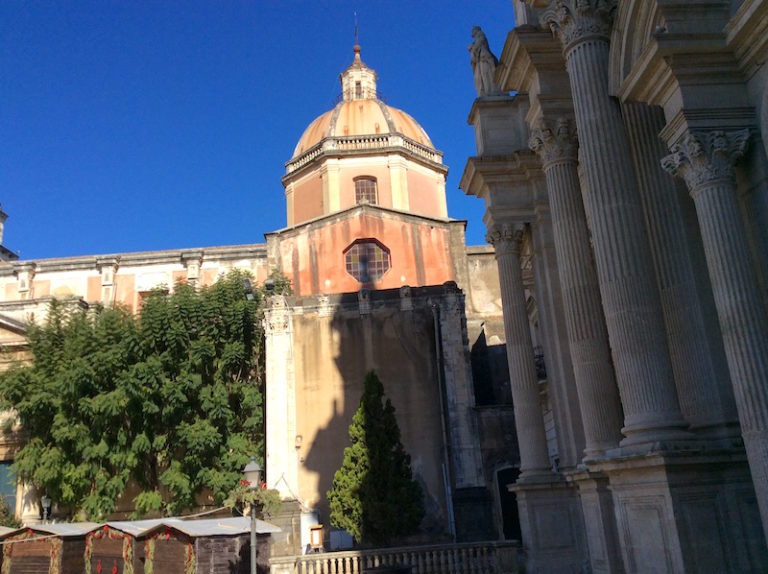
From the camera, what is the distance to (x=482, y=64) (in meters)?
14.0

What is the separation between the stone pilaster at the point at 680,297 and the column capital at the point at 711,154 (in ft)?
3.55

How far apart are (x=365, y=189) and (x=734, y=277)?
27.6m

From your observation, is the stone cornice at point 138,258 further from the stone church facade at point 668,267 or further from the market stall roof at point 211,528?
the stone church facade at point 668,267

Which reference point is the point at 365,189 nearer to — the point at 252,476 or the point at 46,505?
the point at 46,505

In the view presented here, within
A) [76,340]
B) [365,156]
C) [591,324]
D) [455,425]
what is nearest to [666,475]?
[591,324]

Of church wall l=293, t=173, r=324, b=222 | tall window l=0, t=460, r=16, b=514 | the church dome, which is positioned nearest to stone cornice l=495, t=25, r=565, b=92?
tall window l=0, t=460, r=16, b=514

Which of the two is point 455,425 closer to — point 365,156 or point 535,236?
point 535,236

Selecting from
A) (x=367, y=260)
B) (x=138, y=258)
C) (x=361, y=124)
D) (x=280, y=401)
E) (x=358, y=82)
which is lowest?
(x=280, y=401)

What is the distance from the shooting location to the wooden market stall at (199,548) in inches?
504

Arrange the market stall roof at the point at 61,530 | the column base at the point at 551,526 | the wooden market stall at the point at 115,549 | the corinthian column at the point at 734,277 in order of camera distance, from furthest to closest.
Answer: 1. the market stall roof at the point at 61,530
2. the wooden market stall at the point at 115,549
3. the column base at the point at 551,526
4. the corinthian column at the point at 734,277

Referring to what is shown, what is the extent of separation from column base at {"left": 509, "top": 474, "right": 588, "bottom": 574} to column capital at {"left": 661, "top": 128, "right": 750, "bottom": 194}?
250 inches

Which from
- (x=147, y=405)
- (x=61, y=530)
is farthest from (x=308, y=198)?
(x=61, y=530)

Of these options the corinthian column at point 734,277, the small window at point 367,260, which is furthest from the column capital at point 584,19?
the small window at point 367,260

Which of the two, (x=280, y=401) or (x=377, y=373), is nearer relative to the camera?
(x=280, y=401)
